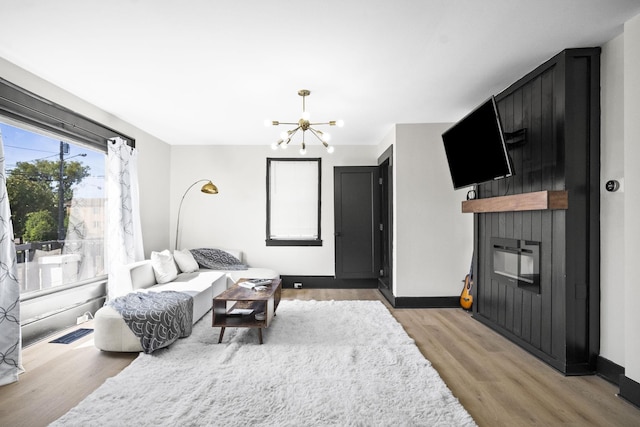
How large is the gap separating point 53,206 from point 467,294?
501 centimetres

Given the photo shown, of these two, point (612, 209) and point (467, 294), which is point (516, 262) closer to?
point (612, 209)

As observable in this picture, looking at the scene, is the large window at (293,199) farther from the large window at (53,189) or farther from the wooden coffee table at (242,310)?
the large window at (53,189)

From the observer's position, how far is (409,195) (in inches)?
175

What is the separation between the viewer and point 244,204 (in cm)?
572

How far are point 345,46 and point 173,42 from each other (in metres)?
1.30

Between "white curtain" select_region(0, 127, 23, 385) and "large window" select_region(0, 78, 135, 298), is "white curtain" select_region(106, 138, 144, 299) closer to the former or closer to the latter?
"large window" select_region(0, 78, 135, 298)

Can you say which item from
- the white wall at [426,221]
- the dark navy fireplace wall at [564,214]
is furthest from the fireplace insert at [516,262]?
the white wall at [426,221]

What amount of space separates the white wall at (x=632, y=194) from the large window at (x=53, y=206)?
493cm

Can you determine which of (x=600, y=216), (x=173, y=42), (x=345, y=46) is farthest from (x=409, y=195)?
(x=173, y=42)

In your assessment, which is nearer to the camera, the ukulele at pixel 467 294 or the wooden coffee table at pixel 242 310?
the wooden coffee table at pixel 242 310

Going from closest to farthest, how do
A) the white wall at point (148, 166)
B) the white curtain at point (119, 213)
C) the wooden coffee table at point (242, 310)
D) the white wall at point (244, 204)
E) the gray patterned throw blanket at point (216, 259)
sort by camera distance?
the wooden coffee table at point (242, 310)
the white wall at point (148, 166)
the white curtain at point (119, 213)
the gray patterned throw blanket at point (216, 259)
the white wall at point (244, 204)

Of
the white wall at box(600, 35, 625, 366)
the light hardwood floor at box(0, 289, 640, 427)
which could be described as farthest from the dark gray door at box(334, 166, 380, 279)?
the white wall at box(600, 35, 625, 366)

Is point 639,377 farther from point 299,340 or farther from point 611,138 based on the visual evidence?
point 299,340

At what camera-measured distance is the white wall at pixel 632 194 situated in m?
2.12
